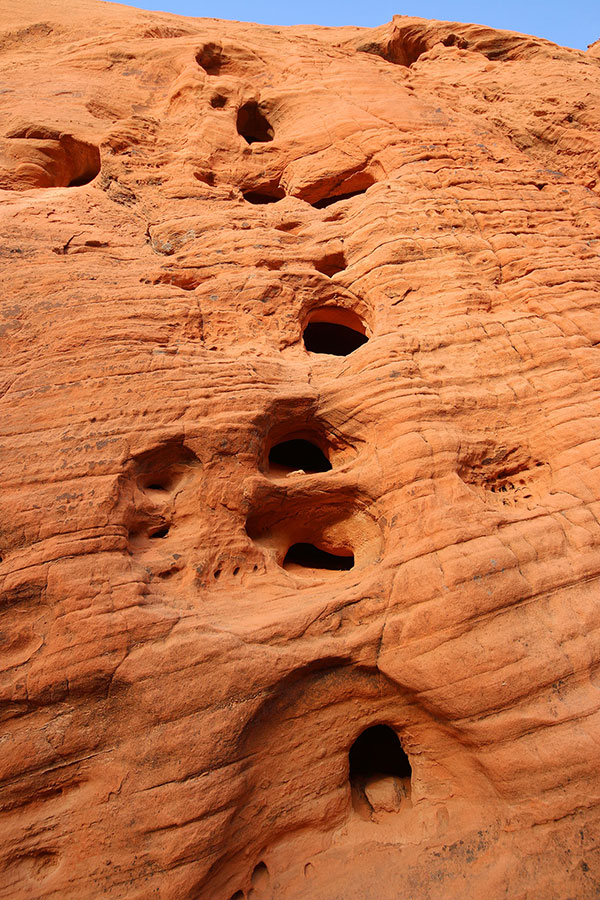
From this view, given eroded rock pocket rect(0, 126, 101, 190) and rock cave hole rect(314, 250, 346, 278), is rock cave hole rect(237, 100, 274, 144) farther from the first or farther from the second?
rock cave hole rect(314, 250, 346, 278)

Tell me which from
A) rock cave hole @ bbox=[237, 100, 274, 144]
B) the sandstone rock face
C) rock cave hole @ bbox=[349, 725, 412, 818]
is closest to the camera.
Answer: the sandstone rock face

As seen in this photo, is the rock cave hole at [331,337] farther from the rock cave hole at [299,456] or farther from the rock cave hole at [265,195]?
the rock cave hole at [265,195]

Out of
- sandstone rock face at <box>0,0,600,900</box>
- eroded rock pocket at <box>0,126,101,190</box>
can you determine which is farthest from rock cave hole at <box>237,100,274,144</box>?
eroded rock pocket at <box>0,126,101,190</box>

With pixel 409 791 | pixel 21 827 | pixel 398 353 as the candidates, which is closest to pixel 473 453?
pixel 398 353

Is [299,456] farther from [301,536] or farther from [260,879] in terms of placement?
[260,879]

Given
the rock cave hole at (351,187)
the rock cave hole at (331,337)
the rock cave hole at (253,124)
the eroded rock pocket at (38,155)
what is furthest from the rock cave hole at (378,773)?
the rock cave hole at (253,124)

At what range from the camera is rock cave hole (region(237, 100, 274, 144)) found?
7863mm

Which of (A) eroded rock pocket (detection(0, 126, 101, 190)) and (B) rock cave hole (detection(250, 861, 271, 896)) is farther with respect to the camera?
(A) eroded rock pocket (detection(0, 126, 101, 190))

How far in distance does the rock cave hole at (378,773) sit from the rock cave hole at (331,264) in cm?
499

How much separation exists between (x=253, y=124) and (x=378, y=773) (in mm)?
9388

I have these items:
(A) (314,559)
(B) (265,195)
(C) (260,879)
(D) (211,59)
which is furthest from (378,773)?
(D) (211,59)

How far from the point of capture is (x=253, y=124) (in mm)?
Answer: 8195

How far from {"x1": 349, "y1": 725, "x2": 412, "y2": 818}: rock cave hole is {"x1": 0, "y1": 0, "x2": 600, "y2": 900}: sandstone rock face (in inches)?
1.1

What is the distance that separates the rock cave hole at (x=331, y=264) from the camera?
5.83m
